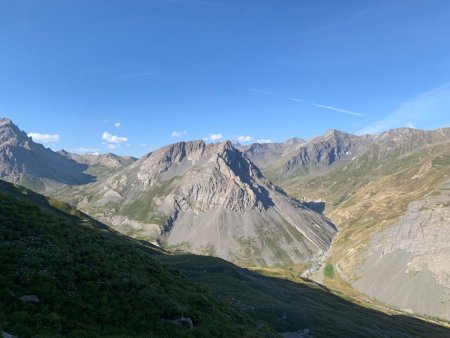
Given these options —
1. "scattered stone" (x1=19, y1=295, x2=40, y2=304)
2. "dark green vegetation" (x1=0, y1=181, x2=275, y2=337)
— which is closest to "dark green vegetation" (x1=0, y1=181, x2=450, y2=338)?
"dark green vegetation" (x1=0, y1=181, x2=275, y2=337)

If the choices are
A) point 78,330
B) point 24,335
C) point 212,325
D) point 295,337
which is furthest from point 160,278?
point 295,337

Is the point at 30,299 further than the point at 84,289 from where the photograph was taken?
No

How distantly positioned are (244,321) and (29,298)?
89.0ft

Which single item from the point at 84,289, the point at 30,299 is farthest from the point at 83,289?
the point at 30,299

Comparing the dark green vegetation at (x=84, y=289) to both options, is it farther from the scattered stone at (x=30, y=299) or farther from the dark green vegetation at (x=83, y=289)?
the scattered stone at (x=30, y=299)

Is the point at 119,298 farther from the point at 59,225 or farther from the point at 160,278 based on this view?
the point at 59,225

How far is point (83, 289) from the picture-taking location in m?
30.2

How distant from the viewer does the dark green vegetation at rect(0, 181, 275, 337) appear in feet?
82.6

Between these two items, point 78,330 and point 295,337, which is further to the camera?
point 295,337

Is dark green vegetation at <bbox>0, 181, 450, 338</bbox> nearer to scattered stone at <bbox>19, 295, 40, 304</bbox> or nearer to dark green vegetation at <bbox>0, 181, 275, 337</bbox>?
dark green vegetation at <bbox>0, 181, 275, 337</bbox>

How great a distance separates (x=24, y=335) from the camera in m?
21.8

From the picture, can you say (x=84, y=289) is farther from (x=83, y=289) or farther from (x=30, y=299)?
(x=30, y=299)

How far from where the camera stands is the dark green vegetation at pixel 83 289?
25.2 m

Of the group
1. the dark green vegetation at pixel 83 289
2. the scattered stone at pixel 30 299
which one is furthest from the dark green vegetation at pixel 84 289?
the scattered stone at pixel 30 299
